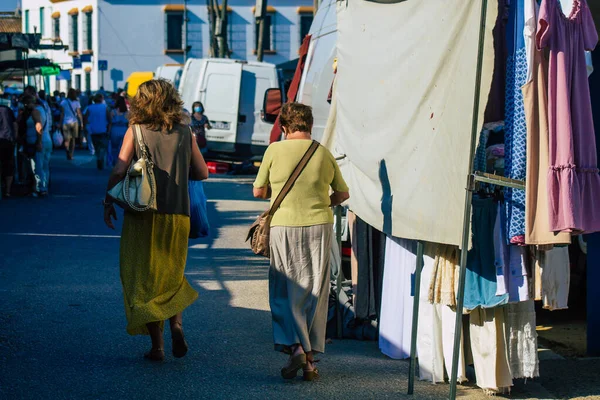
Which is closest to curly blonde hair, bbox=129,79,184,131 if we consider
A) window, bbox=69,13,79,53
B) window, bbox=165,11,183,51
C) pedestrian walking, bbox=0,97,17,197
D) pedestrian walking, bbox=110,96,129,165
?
pedestrian walking, bbox=0,97,17,197

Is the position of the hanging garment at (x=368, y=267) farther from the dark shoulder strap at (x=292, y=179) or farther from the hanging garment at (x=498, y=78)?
the hanging garment at (x=498, y=78)

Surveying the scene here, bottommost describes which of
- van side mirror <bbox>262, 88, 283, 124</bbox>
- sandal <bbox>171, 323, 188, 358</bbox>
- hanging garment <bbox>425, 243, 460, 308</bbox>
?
sandal <bbox>171, 323, 188, 358</bbox>

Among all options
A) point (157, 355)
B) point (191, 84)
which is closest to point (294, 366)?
point (157, 355)

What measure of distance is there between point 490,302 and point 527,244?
18.0 inches

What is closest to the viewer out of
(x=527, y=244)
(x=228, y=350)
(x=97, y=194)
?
(x=527, y=244)

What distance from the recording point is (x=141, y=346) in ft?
23.5

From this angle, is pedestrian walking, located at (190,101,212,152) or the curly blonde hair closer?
the curly blonde hair

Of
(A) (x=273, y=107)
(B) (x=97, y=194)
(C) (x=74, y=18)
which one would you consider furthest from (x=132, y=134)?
(C) (x=74, y=18)

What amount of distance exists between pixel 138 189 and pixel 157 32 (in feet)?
158

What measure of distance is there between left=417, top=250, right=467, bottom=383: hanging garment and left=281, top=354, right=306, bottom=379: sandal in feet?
2.32

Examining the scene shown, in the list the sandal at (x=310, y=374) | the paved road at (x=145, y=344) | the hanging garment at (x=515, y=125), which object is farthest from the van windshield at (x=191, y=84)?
the hanging garment at (x=515, y=125)

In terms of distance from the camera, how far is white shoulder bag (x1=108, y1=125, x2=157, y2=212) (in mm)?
6391

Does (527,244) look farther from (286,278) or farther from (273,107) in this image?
(273,107)

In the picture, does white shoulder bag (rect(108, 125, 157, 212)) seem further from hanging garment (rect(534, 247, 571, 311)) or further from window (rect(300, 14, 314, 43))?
window (rect(300, 14, 314, 43))
